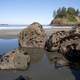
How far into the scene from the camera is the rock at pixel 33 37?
67.8 ft

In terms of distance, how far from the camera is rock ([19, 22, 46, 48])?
2066 centimetres

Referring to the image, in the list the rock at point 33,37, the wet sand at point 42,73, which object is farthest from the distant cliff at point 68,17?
the wet sand at point 42,73

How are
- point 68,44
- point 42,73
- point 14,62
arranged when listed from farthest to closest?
point 68,44
point 14,62
point 42,73

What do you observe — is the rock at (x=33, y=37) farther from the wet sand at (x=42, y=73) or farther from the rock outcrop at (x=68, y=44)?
the wet sand at (x=42, y=73)

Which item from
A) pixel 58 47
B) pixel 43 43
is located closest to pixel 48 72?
pixel 58 47

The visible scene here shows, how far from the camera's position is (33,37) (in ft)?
68.4

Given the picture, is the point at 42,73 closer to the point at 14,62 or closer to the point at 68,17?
the point at 14,62

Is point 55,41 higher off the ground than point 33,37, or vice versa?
point 33,37

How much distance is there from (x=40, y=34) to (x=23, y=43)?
1.86 meters

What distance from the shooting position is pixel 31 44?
20.8 m

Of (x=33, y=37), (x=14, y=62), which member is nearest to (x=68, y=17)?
(x=33, y=37)

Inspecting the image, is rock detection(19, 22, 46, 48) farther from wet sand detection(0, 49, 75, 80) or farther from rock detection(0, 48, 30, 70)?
rock detection(0, 48, 30, 70)

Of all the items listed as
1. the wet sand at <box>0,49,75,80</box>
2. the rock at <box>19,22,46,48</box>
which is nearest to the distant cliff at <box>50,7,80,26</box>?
the rock at <box>19,22,46,48</box>

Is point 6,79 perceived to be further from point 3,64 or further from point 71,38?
point 71,38
